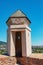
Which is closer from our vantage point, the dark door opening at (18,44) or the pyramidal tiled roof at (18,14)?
the pyramidal tiled roof at (18,14)

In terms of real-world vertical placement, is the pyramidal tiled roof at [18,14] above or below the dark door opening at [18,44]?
above

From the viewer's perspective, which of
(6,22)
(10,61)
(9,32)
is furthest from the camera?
(6,22)

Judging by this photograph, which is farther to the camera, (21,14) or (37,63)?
(21,14)

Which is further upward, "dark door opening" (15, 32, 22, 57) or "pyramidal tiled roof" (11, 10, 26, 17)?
"pyramidal tiled roof" (11, 10, 26, 17)

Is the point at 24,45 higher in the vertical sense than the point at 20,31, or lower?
lower

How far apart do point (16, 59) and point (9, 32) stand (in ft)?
5.43

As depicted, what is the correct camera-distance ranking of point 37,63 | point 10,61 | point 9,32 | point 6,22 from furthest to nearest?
point 6,22
point 9,32
point 10,61
point 37,63

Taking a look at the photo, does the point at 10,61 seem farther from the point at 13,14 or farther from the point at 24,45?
the point at 13,14

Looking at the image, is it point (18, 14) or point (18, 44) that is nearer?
point (18, 14)

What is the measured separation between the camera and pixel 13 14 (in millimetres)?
8578

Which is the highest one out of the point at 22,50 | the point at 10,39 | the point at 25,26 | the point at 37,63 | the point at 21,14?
the point at 21,14

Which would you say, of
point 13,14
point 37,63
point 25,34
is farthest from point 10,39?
point 37,63

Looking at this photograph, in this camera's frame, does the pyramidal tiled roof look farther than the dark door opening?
No

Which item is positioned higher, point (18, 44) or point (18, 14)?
point (18, 14)
